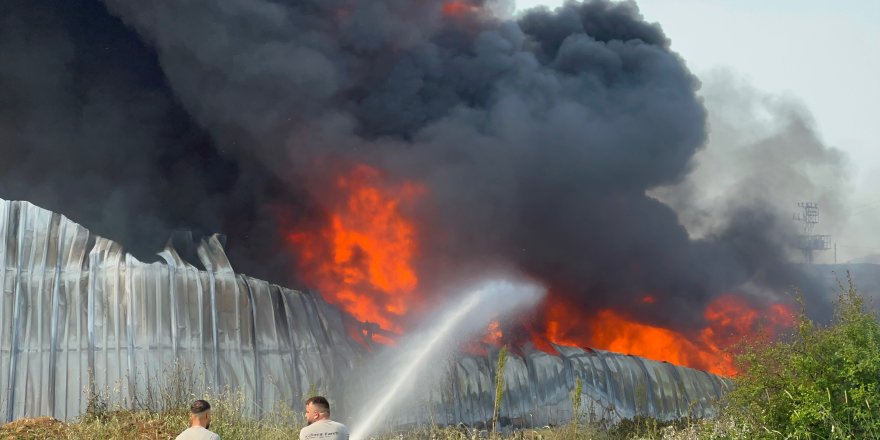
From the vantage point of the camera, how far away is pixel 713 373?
2859 cm

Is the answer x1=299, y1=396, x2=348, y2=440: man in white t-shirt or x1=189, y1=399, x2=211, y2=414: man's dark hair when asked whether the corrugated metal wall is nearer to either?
x1=299, y1=396, x2=348, y2=440: man in white t-shirt

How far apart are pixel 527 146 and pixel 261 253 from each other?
8.25 meters

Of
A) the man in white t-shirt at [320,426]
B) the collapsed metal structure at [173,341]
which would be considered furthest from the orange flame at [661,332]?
the man in white t-shirt at [320,426]

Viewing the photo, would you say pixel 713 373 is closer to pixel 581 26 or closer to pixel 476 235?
pixel 476 235

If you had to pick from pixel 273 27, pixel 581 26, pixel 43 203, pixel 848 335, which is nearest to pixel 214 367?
pixel 43 203

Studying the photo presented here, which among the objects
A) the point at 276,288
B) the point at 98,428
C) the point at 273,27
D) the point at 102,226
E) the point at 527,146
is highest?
the point at 273,27

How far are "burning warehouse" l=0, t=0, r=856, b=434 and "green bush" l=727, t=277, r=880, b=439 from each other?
425 inches

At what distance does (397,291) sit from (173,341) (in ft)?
24.2

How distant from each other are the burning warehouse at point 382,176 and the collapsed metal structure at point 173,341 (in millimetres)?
91

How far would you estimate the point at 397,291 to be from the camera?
2814 cm

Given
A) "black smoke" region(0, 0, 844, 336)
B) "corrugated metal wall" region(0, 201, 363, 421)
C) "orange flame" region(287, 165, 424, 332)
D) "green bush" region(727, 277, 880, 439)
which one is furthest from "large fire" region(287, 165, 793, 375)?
"green bush" region(727, 277, 880, 439)

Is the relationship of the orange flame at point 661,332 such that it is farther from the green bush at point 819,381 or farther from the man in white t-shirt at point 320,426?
the man in white t-shirt at point 320,426

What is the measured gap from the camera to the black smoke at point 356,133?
92.1ft

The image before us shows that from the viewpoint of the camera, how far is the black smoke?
28.1m
